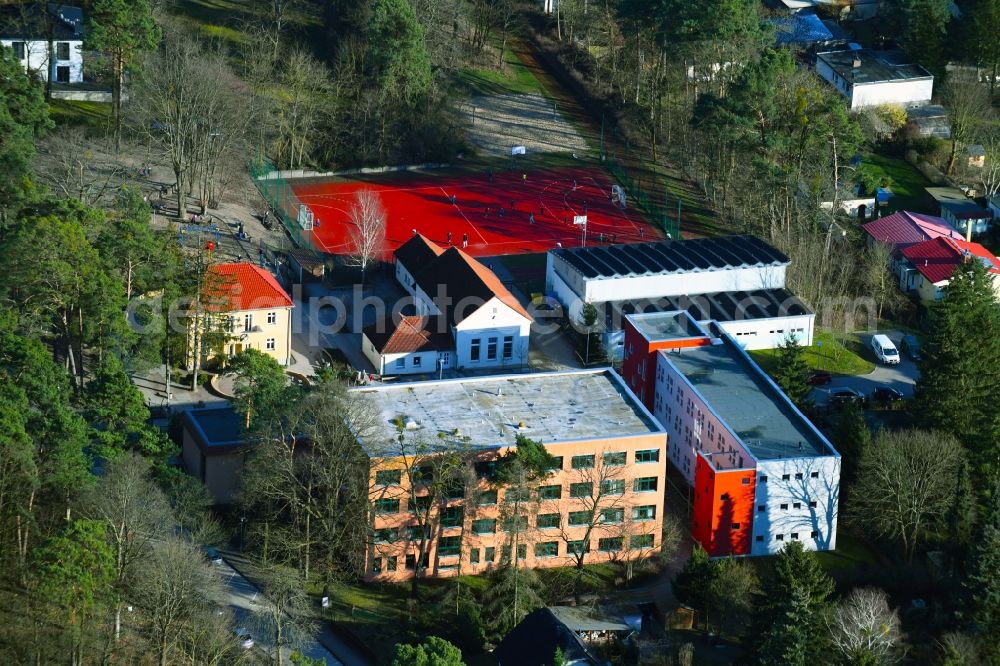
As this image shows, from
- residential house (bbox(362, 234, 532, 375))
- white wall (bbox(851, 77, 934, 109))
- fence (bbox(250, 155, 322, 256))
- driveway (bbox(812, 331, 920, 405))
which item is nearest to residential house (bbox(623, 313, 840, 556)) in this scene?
driveway (bbox(812, 331, 920, 405))

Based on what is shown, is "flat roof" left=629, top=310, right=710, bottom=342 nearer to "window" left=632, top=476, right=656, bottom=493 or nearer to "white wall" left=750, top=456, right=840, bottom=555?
"window" left=632, top=476, right=656, bottom=493

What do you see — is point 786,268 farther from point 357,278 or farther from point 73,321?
point 73,321

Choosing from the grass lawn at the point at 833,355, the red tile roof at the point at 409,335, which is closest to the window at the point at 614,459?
the red tile roof at the point at 409,335

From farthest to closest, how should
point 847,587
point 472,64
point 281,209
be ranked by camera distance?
point 472,64, point 281,209, point 847,587

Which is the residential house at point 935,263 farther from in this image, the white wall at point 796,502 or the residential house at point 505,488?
the residential house at point 505,488

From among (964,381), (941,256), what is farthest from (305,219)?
(964,381)

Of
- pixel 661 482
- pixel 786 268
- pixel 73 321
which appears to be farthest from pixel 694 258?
pixel 73 321
